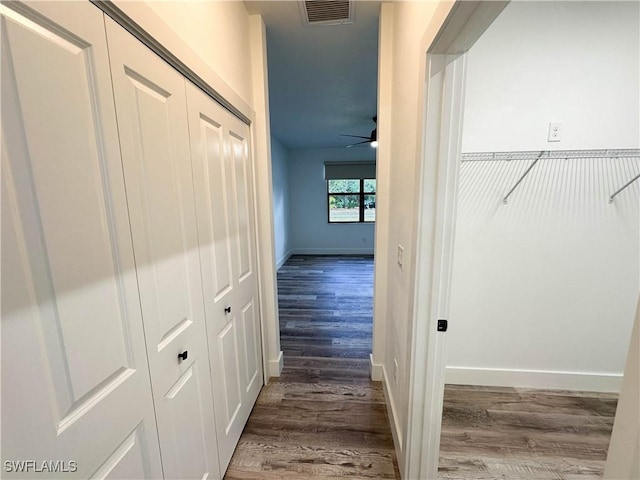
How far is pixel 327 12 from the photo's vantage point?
1673mm

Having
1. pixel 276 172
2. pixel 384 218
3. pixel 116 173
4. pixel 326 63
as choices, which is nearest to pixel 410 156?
pixel 384 218

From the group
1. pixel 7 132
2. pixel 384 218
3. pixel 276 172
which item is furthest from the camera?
pixel 276 172

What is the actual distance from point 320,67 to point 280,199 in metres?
3.62

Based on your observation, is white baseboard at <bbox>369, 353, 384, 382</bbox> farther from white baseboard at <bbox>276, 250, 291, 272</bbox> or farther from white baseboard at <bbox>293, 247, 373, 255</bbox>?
white baseboard at <bbox>293, 247, 373, 255</bbox>

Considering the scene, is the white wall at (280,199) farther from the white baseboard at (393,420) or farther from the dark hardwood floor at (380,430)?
the white baseboard at (393,420)

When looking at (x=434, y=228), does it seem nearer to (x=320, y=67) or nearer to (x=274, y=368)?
(x=274, y=368)

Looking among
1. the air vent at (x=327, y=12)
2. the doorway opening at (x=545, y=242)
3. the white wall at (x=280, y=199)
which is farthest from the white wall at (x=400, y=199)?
the white wall at (x=280, y=199)

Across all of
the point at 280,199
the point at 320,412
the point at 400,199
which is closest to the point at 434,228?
the point at 400,199

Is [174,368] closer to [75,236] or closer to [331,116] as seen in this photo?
[75,236]

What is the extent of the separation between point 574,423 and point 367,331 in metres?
1.65

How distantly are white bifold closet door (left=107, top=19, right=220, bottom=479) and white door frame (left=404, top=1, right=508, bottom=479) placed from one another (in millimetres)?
935

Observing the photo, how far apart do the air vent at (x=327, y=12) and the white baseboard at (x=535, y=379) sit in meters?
2.65

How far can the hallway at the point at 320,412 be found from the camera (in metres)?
1.44

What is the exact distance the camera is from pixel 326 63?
93.4 inches
